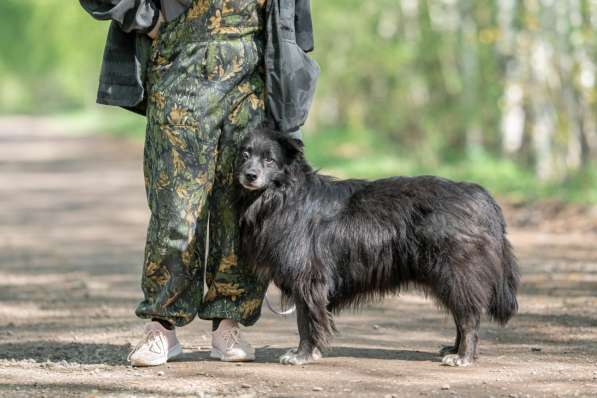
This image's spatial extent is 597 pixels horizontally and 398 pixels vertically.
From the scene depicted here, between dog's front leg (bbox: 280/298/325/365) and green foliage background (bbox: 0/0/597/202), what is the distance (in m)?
7.55

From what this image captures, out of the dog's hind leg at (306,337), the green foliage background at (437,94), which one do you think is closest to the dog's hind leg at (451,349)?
the dog's hind leg at (306,337)

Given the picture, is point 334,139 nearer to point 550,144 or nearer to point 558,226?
point 550,144

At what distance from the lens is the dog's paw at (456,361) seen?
→ 531cm

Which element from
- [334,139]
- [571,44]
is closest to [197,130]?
[571,44]

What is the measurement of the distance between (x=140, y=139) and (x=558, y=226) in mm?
21643

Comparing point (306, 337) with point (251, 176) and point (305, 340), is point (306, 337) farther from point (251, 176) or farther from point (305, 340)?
point (251, 176)

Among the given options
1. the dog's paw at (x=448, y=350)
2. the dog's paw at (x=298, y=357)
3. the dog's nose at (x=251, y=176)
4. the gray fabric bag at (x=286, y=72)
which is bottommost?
the dog's paw at (x=298, y=357)

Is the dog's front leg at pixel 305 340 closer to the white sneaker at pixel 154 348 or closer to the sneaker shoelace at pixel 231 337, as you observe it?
the sneaker shoelace at pixel 231 337

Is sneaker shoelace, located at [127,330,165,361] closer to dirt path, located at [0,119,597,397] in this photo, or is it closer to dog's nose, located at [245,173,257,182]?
dirt path, located at [0,119,597,397]

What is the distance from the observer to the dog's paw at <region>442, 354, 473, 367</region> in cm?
531

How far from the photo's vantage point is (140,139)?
103 feet

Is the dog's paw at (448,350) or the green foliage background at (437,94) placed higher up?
the green foliage background at (437,94)

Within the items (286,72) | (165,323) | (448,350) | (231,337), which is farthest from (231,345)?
(286,72)

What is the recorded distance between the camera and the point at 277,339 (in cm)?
617
